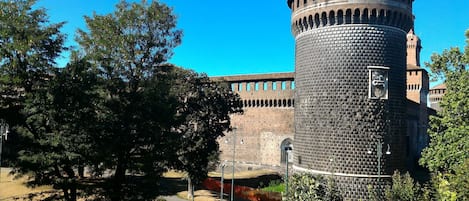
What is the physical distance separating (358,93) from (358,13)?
4.27 meters

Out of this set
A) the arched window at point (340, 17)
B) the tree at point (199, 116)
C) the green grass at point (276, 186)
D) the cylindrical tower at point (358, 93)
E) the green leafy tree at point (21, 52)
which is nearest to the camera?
the green leafy tree at point (21, 52)

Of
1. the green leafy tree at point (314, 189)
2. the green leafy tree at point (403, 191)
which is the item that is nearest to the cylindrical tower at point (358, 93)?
the green leafy tree at point (314, 189)

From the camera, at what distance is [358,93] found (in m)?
21.0

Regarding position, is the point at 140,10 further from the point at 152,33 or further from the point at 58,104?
the point at 58,104

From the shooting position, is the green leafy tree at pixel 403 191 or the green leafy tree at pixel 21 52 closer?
the green leafy tree at pixel 21 52

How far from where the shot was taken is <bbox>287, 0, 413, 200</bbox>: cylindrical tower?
2084cm

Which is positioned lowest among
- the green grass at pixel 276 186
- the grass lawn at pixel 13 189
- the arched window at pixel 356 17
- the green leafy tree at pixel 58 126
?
the green grass at pixel 276 186

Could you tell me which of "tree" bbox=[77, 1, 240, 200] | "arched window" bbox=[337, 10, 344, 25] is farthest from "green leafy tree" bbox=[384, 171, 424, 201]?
"tree" bbox=[77, 1, 240, 200]

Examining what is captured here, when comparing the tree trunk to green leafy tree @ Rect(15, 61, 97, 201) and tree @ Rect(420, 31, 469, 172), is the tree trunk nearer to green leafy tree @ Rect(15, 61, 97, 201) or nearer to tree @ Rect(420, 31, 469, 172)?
green leafy tree @ Rect(15, 61, 97, 201)

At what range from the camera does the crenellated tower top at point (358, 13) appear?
2094cm

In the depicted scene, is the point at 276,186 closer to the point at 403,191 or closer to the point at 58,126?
the point at 403,191

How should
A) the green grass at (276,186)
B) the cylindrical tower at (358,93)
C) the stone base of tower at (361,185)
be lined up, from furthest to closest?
1. the green grass at (276,186)
2. the cylindrical tower at (358,93)
3. the stone base of tower at (361,185)

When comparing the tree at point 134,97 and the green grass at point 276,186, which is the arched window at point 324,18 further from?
the green grass at point 276,186

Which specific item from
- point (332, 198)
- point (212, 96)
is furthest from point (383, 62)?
point (212, 96)
